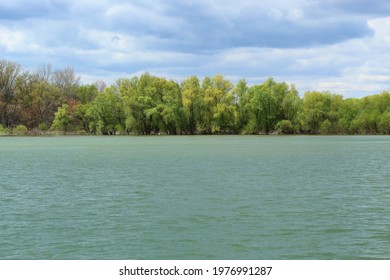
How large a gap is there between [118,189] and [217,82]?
104273 millimetres

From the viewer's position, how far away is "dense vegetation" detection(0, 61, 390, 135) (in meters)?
127

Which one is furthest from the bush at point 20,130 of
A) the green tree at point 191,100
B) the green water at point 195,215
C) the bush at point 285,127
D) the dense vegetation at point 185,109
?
the green water at point 195,215

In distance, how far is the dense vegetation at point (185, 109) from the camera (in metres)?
127

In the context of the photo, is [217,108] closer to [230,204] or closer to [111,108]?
[111,108]

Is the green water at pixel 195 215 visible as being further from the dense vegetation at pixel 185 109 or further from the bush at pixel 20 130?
the bush at pixel 20 130

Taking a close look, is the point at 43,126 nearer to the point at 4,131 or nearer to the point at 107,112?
the point at 4,131

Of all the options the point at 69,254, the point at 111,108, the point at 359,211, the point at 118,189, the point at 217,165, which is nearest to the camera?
the point at 69,254

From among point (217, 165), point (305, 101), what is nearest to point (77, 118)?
point (305, 101)

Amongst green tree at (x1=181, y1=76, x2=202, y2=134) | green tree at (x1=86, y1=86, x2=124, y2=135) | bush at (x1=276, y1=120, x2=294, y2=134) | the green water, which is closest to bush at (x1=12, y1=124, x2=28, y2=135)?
green tree at (x1=86, y1=86, x2=124, y2=135)

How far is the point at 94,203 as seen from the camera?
2206cm

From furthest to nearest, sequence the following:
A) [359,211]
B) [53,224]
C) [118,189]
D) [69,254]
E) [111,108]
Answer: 1. [111,108]
2. [118,189]
3. [359,211]
4. [53,224]
5. [69,254]

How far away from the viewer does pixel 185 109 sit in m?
127

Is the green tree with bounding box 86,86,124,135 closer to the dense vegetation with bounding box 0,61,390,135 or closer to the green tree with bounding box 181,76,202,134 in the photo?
the dense vegetation with bounding box 0,61,390,135

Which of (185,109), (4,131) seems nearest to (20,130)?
(4,131)
